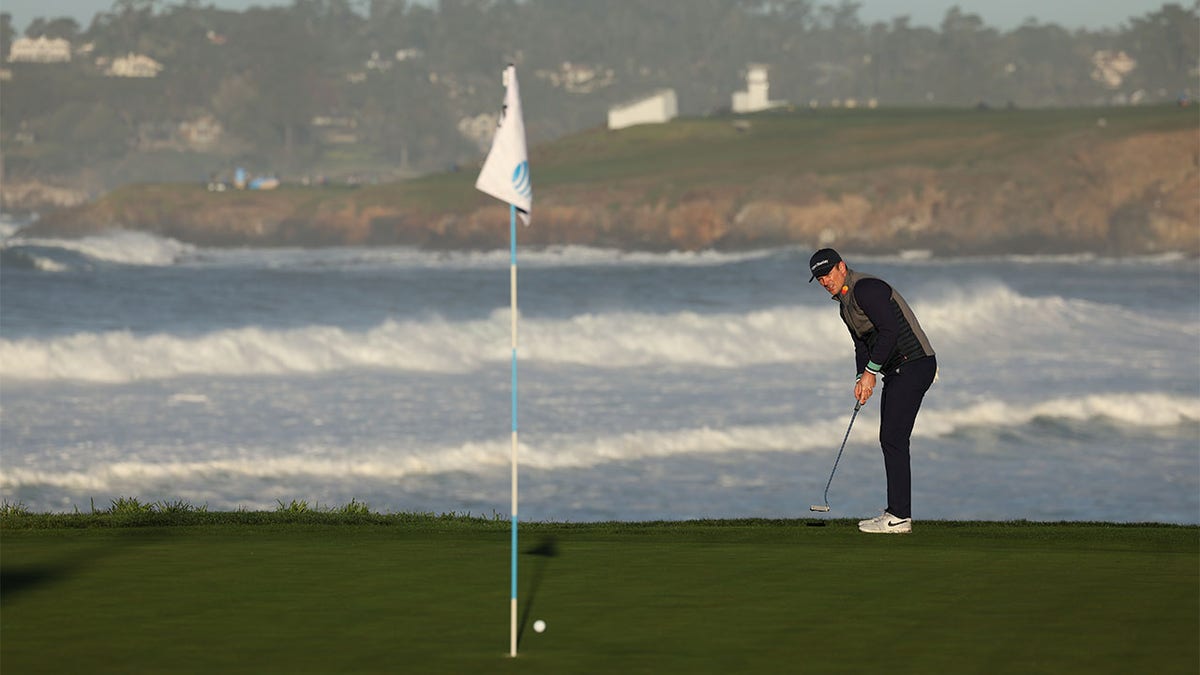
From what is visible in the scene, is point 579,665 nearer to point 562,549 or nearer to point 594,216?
point 562,549

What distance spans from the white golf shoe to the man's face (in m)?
1.54

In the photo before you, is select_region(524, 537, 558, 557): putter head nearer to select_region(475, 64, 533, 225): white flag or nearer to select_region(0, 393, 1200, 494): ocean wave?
select_region(475, 64, 533, 225): white flag

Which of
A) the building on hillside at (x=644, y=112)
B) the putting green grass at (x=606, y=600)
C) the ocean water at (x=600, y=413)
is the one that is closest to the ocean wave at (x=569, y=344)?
the ocean water at (x=600, y=413)

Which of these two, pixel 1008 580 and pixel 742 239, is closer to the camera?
pixel 1008 580

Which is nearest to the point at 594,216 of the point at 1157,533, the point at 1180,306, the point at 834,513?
the point at 1180,306

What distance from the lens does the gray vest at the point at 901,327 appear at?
12898 millimetres

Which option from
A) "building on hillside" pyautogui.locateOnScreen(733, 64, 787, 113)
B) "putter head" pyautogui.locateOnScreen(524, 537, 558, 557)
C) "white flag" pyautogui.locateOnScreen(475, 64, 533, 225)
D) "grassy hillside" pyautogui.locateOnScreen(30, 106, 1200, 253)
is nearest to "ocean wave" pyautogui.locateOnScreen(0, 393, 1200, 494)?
"putter head" pyautogui.locateOnScreen(524, 537, 558, 557)

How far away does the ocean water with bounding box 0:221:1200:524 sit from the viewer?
25.3 meters

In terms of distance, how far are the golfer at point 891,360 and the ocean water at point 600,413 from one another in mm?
9838

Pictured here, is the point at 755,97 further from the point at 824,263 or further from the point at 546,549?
the point at 546,549

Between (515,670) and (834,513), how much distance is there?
15.7 meters

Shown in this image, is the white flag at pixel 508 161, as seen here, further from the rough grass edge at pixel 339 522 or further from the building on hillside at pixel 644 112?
the building on hillside at pixel 644 112

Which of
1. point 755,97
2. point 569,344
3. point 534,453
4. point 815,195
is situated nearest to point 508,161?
point 534,453

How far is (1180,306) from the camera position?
67688 millimetres
